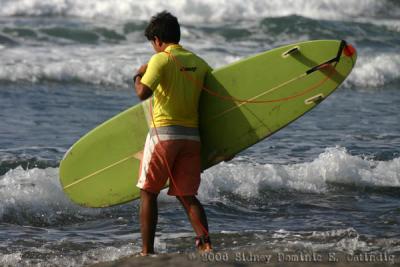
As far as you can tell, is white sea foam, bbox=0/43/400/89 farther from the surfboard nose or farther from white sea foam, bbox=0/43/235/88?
the surfboard nose

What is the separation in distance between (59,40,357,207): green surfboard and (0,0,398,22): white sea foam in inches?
473

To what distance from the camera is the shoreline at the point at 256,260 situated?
4.84 m

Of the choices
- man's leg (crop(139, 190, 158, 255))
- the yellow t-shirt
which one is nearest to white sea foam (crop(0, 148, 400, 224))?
man's leg (crop(139, 190, 158, 255))

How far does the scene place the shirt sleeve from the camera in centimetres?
514

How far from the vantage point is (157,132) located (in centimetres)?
531

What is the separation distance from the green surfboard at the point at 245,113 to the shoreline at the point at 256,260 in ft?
2.86

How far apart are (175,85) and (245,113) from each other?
0.87 m

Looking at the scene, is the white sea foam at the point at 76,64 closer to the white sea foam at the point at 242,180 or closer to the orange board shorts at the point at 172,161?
the white sea foam at the point at 242,180

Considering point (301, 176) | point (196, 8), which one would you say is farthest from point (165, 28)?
point (196, 8)

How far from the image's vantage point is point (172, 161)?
532cm

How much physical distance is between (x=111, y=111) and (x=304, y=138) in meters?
2.63

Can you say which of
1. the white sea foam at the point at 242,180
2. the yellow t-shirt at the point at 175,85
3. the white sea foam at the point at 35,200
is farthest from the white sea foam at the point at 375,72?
the yellow t-shirt at the point at 175,85

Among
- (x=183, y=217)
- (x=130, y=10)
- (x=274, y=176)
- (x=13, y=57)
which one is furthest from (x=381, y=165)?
(x=130, y=10)

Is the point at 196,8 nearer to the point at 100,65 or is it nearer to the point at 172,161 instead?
the point at 100,65
